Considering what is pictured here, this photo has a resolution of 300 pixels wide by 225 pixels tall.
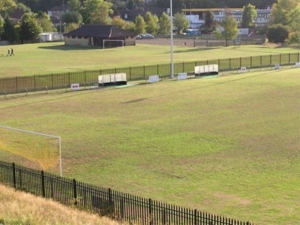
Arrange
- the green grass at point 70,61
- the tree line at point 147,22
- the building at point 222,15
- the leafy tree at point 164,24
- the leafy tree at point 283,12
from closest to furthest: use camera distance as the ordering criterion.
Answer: the green grass at point 70,61 < the tree line at point 147,22 < the leafy tree at point 283,12 < the leafy tree at point 164,24 < the building at point 222,15

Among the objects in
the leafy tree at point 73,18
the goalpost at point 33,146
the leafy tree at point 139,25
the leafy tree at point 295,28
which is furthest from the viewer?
the leafy tree at point 73,18

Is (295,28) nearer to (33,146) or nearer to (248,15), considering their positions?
(248,15)

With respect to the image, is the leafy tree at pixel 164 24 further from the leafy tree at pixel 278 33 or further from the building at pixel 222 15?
the building at pixel 222 15

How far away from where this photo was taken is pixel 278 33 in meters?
105

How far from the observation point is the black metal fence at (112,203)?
51.9ft

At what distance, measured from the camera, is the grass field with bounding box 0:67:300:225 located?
64.7 feet

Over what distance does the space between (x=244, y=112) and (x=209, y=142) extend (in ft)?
31.5

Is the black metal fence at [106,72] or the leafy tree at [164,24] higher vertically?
the leafy tree at [164,24]

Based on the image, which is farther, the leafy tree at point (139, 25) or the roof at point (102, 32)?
the leafy tree at point (139, 25)

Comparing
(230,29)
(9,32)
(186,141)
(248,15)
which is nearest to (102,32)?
(9,32)

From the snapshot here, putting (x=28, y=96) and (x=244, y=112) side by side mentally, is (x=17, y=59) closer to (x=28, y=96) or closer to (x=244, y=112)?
(x=28, y=96)

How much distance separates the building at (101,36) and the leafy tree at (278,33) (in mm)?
25856

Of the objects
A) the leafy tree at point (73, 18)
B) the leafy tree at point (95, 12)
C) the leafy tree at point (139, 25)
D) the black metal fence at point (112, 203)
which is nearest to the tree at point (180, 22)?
the leafy tree at point (139, 25)

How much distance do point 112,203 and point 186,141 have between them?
11.6 metres
